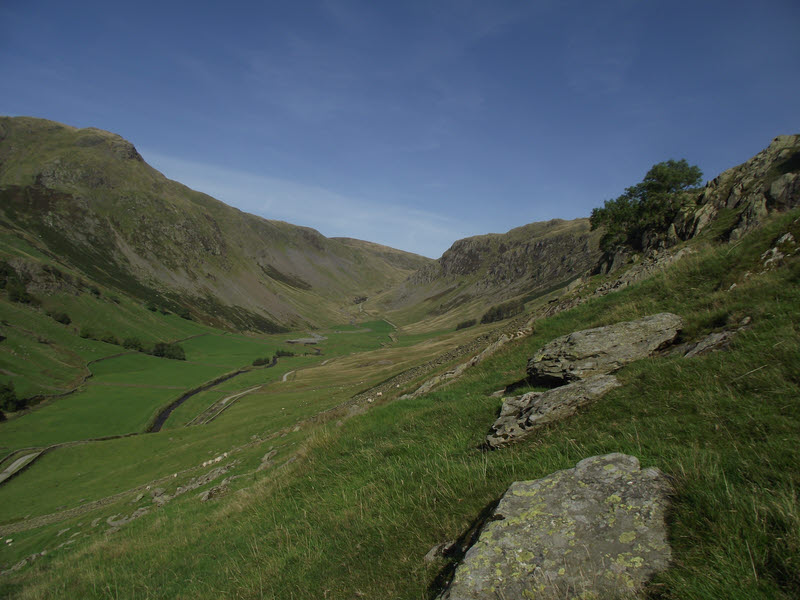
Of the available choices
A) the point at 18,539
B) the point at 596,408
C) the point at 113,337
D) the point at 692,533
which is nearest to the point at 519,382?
the point at 596,408

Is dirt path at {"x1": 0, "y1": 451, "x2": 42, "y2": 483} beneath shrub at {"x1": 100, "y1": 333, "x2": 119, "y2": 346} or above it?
beneath

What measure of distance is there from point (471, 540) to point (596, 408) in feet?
14.7

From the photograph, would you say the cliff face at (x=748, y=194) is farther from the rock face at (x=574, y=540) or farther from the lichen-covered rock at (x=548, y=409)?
the rock face at (x=574, y=540)

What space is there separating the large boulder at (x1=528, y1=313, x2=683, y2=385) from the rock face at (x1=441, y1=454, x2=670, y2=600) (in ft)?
20.2

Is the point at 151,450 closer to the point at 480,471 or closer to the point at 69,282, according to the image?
the point at 480,471

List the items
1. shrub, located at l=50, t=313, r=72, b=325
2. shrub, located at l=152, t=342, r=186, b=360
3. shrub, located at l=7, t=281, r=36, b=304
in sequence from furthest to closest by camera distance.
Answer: shrub, located at l=152, t=342, r=186, b=360, shrub, located at l=50, t=313, r=72, b=325, shrub, located at l=7, t=281, r=36, b=304

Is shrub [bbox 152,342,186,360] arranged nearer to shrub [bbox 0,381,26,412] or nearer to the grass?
shrub [bbox 0,381,26,412]

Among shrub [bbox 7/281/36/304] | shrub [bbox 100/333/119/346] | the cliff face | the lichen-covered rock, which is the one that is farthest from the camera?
shrub [bbox 100/333/119/346]

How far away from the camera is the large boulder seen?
10.5m

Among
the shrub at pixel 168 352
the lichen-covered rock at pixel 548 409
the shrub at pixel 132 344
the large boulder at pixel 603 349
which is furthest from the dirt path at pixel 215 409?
the lichen-covered rock at pixel 548 409

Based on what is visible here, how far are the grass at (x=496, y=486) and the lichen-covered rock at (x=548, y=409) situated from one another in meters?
0.29

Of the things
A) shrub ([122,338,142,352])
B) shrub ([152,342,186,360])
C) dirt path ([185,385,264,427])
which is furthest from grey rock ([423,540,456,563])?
shrub ([122,338,142,352])

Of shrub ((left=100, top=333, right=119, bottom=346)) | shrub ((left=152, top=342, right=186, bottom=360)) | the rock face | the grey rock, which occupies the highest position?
the rock face

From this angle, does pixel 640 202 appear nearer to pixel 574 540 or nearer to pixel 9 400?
pixel 574 540
